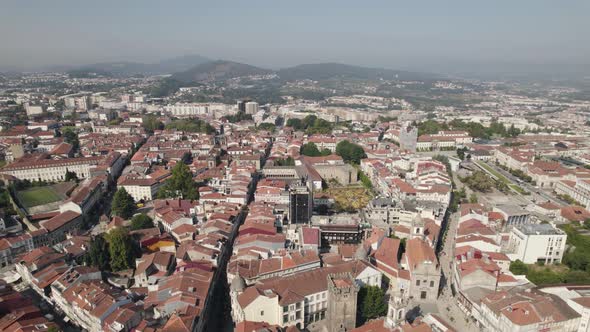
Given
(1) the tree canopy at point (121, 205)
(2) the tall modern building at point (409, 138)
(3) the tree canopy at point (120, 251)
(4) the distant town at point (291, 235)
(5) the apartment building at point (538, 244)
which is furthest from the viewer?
(2) the tall modern building at point (409, 138)

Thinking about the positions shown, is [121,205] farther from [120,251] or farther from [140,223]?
[120,251]

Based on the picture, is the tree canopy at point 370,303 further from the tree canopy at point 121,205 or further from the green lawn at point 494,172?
the green lawn at point 494,172

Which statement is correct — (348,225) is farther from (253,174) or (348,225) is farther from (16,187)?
(16,187)

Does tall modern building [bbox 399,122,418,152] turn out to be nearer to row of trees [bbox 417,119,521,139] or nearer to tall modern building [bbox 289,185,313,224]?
row of trees [bbox 417,119,521,139]

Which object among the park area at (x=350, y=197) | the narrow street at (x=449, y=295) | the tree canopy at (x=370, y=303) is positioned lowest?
Result: the narrow street at (x=449, y=295)

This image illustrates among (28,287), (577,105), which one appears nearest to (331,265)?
(28,287)

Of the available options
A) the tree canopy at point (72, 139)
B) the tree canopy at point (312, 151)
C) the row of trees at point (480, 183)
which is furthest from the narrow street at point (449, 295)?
the tree canopy at point (72, 139)

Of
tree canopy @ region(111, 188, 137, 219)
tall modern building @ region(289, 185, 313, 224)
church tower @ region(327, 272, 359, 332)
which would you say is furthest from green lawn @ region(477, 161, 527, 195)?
tree canopy @ region(111, 188, 137, 219)
